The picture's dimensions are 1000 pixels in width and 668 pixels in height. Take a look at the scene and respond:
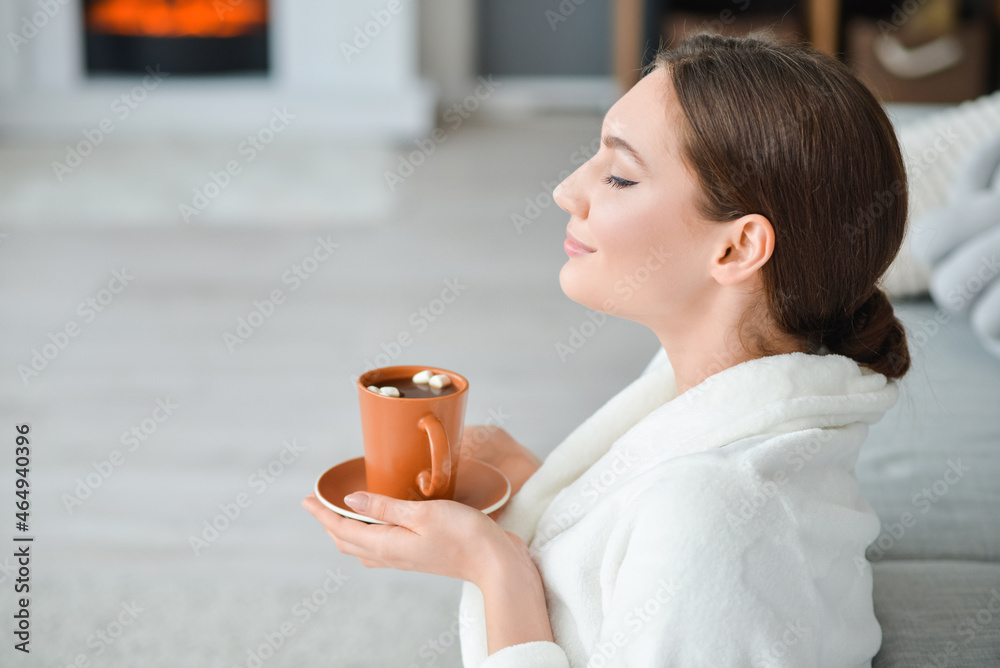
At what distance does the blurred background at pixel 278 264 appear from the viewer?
1456mm

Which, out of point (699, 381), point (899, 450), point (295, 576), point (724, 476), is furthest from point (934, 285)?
point (295, 576)

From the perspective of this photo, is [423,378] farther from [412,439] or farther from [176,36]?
[176,36]

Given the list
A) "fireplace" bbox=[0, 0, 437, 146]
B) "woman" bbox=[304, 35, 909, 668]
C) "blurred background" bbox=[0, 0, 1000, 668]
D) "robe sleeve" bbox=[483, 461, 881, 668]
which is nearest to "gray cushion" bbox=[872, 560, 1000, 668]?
"woman" bbox=[304, 35, 909, 668]

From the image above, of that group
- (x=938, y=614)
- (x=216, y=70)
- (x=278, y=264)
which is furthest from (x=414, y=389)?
(x=216, y=70)

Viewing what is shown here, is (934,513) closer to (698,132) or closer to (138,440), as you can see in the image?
(698,132)

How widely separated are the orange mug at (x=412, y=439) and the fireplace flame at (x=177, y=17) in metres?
4.56

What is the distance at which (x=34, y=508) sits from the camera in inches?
64.4

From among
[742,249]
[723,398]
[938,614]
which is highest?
[742,249]

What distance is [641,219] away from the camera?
77cm

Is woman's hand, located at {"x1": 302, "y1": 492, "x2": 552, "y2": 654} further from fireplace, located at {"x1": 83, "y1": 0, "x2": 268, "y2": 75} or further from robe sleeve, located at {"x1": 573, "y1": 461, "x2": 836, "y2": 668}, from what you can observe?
fireplace, located at {"x1": 83, "y1": 0, "x2": 268, "y2": 75}

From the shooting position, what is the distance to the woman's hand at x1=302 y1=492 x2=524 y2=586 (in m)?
0.76

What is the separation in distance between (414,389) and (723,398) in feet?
0.86

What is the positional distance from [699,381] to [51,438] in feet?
4.89

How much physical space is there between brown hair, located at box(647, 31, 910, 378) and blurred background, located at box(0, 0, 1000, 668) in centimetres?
80
